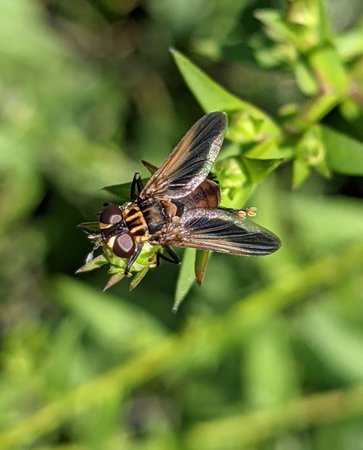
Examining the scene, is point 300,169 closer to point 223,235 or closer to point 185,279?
point 223,235

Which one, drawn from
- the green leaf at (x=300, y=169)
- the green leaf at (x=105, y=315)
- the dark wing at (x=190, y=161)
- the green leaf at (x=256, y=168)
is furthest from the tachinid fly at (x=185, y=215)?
the green leaf at (x=105, y=315)

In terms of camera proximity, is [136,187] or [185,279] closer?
[185,279]

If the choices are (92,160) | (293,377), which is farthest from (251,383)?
(92,160)

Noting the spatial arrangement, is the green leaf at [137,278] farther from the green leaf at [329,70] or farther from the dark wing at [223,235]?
the green leaf at [329,70]

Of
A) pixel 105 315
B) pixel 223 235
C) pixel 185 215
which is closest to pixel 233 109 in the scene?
pixel 185 215

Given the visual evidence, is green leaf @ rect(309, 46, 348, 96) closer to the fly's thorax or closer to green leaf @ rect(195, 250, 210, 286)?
the fly's thorax

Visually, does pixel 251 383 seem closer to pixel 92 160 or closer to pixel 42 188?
pixel 92 160
